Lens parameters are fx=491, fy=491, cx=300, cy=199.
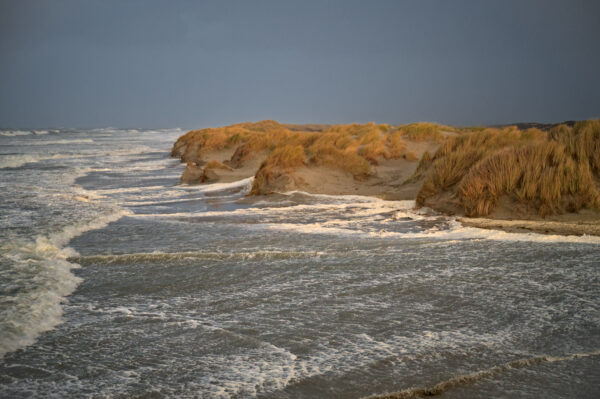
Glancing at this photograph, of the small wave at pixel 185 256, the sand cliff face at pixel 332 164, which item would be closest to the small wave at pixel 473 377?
the small wave at pixel 185 256

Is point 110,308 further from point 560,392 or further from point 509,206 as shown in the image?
point 509,206

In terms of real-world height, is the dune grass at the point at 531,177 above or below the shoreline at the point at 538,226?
above

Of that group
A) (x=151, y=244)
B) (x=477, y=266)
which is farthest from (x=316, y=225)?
(x=477, y=266)

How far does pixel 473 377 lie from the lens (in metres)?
2.90

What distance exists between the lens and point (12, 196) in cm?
1173

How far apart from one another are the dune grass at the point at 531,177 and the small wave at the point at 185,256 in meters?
3.71

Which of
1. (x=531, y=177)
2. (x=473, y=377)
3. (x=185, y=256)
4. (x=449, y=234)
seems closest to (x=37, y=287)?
(x=185, y=256)

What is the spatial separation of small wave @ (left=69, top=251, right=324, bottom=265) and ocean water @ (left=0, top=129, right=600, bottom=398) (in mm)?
24

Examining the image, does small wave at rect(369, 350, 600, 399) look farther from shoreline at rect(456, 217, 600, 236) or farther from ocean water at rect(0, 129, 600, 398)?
shoreline at rect(456, 217, 600, 236)

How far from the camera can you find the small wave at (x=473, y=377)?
2.74 meters

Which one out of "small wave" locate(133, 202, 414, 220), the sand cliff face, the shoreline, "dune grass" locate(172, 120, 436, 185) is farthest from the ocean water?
"dune grass" locate(172, 120, 436, 185)

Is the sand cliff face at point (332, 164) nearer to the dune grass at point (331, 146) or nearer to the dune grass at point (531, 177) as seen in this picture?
the dune grass at point (331, 146)

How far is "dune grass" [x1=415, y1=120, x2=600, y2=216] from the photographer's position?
25.6ft

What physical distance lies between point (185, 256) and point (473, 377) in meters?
3.89
